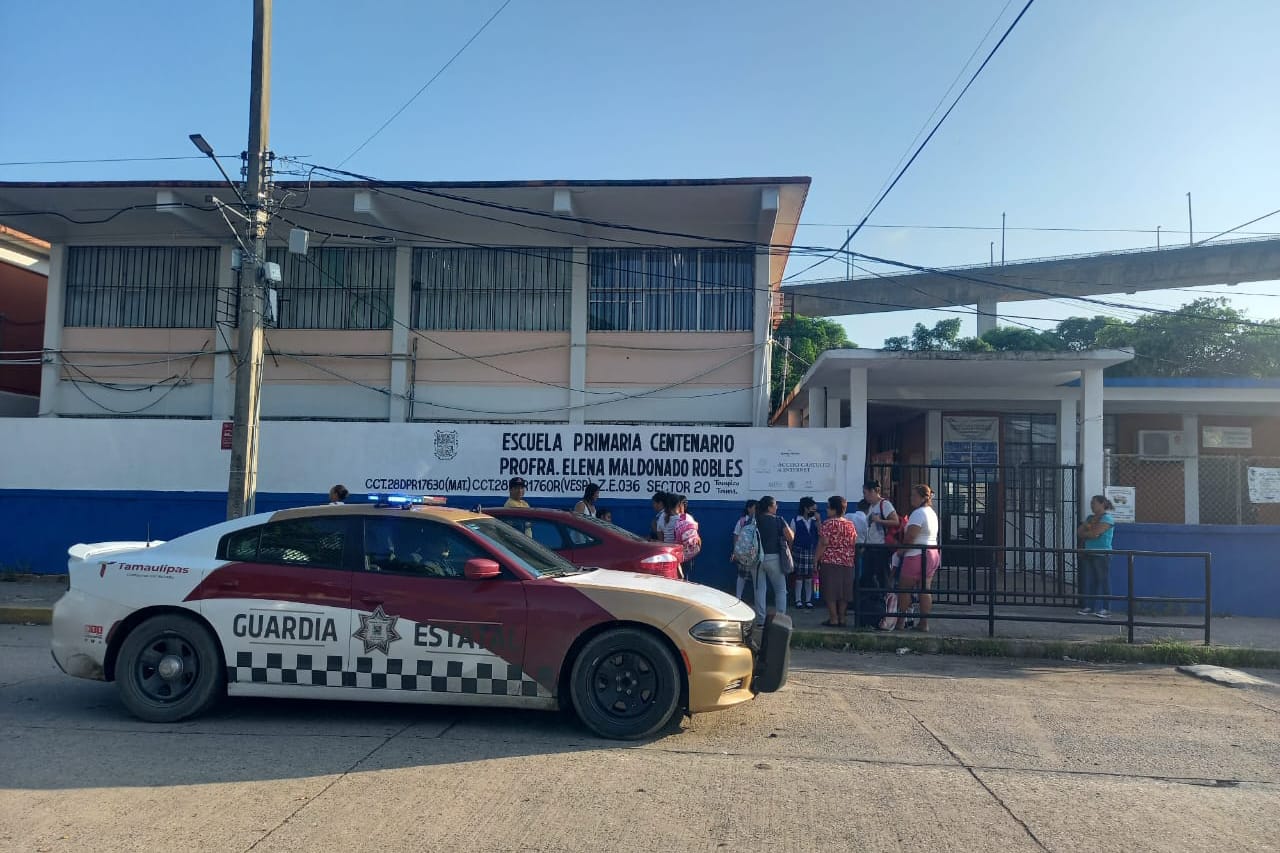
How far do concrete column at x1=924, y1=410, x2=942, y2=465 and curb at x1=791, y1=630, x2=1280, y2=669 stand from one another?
6412 mm

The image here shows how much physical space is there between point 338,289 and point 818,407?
8912 mm

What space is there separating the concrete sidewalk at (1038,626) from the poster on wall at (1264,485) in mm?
2126

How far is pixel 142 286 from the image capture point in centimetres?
1731

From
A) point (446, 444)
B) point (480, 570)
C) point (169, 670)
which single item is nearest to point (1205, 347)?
point (446, 444)

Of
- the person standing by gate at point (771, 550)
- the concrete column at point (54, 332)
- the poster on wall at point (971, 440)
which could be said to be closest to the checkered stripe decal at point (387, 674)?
the person standing by gate at point (771, 550)

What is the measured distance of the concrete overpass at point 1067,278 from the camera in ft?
98.4

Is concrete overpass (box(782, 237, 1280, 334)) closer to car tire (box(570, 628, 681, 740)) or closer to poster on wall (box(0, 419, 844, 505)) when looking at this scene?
poster on wall (box(0, 419, 844, 505))

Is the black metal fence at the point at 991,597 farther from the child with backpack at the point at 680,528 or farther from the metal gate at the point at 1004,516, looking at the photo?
the child with backpack at the point at 680,528

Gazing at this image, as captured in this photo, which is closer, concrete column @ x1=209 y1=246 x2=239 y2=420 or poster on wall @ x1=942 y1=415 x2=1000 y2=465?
poster on wall @ x1=942 y1=415 x2=1000 y2=465

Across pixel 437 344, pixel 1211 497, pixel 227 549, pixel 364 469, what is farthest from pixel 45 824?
pixel 1211 497

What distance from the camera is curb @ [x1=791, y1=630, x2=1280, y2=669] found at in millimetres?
10102

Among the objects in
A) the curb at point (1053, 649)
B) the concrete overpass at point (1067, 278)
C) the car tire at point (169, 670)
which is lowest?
the curb at point (1053, 649)

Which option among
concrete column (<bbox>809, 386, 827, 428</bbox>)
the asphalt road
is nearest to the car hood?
the asphalt road

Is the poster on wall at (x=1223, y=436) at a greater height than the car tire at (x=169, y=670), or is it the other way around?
the poster on wall at (x=1223, y=436)
